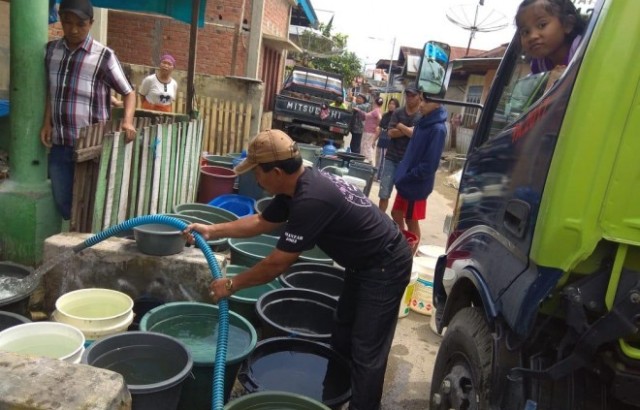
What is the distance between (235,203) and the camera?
5816 mm

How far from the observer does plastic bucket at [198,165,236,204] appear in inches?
241

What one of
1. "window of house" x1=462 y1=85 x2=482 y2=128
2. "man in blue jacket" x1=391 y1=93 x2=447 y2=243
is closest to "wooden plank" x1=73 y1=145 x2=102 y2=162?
"man in blue jacket" x1=391 y1=93 x2=447 y2=243

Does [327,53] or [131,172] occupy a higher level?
[327,53]

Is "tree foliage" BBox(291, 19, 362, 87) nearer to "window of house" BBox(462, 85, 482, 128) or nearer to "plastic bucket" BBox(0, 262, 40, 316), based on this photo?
"window of house" BBox(462, 85, 482, 128)

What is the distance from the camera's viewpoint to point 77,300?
117 inches

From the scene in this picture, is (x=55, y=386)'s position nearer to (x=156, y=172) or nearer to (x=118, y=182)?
(x=118, y=182)

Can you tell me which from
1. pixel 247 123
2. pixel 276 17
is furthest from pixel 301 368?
pixel 276 17

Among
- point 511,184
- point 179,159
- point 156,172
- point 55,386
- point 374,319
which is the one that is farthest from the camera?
point 179,159

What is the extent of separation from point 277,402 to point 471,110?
66.3 feet

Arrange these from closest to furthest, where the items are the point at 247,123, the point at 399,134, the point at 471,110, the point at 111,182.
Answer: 1. the point at 111,182
2. the point at 399,134
3. the point at 247,123
4. the point at 471,110

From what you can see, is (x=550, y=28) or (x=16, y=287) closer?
(x=550, y=28)

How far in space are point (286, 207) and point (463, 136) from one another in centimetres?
1865

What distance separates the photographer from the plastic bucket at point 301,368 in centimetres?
299

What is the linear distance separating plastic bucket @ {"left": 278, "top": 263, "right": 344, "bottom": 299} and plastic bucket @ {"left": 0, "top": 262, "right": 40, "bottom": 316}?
188 cm
